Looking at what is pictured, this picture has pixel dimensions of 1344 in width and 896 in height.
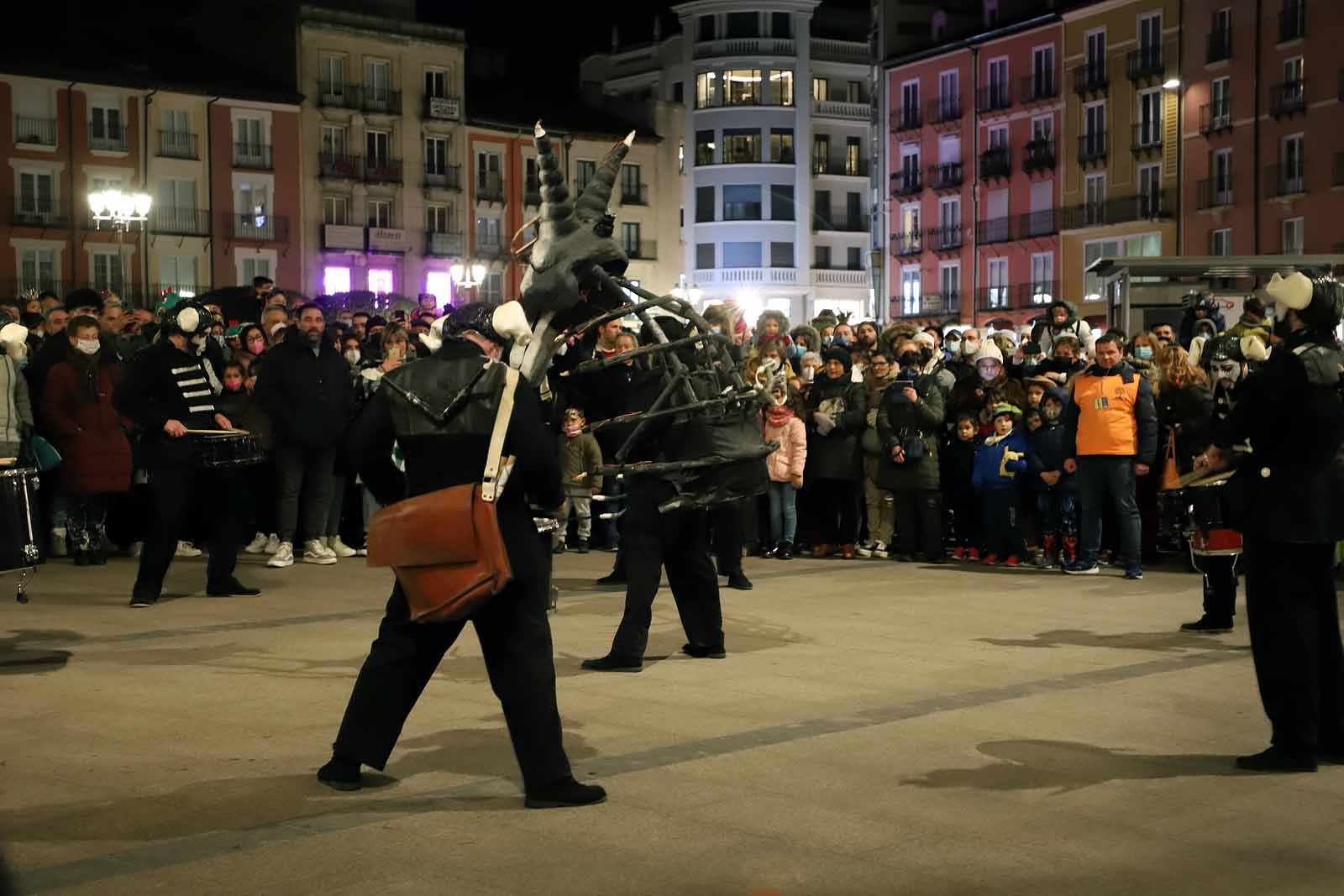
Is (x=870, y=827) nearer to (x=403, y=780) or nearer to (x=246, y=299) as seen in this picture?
(x=403, y=780)

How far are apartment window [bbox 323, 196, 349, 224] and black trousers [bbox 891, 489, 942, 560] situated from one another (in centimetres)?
5110

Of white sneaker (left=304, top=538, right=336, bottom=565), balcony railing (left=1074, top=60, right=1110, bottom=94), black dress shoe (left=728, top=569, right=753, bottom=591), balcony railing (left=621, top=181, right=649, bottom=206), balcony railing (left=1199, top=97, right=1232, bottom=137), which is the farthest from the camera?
balcony railing (left=621, top=181, right=649, bottom=206)

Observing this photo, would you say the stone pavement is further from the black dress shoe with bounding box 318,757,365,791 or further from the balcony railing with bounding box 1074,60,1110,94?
the balcony railing with bounding box 1074,60,1110,94

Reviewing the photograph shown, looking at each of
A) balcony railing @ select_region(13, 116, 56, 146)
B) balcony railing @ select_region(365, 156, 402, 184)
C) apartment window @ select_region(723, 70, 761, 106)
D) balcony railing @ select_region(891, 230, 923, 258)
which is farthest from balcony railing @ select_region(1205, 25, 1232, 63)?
balcony railing @ select_region(13, 116, 56, 146)

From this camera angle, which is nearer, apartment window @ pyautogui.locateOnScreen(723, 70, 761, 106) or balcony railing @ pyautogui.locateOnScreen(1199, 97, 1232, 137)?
balcony railing @ pyautogui.locateOnScreen(1199, 97, 1232, 137)

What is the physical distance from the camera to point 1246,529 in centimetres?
845

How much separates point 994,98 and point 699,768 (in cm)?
6136

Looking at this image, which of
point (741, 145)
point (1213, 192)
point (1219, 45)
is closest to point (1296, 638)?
point (1213, 192)

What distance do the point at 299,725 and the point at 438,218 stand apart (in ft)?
203

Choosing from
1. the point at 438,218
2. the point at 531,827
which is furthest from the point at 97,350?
the point at 438,218

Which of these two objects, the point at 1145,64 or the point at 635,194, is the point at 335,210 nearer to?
the point at 635,194

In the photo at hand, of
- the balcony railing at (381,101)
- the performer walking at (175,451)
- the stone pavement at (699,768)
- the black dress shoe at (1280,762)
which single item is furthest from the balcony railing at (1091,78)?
the black dress shoe at (1280,762)

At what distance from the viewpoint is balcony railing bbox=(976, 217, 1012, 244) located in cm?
6681

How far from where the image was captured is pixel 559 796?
24.1ft
